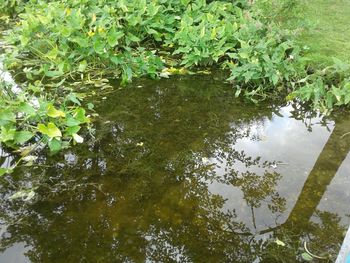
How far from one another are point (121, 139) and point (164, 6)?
2.86m

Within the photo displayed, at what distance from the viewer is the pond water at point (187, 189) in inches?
104

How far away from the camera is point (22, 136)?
3439 mm

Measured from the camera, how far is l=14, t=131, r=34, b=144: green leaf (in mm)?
3430

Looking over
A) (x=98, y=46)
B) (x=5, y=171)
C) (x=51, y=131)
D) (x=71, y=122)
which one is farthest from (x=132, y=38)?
(x=5, y=171)

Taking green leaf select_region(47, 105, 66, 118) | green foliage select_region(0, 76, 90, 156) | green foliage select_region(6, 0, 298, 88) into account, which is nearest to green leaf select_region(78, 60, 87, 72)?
green foliage select_region(6, 0, 298, 88)

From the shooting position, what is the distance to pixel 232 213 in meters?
2.93

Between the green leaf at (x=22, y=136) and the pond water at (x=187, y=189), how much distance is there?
225 mm

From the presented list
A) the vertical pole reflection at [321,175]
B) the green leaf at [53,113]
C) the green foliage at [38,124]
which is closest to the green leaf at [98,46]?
the green foliage at [38,124]

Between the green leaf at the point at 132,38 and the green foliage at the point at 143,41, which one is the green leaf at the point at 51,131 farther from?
the green leaf at the point at 132,38

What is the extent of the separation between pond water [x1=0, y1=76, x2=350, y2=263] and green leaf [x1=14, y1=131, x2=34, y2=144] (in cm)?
22

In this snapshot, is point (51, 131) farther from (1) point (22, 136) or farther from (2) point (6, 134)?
(2) point (6, 134)

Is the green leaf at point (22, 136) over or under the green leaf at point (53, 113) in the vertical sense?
under

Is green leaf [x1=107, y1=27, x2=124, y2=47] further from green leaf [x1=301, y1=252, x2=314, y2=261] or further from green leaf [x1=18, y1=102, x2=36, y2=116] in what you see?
green leaf [x1=301, y1=252, x2=314, y2=261]

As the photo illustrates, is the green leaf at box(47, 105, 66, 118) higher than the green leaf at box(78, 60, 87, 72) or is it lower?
higher
